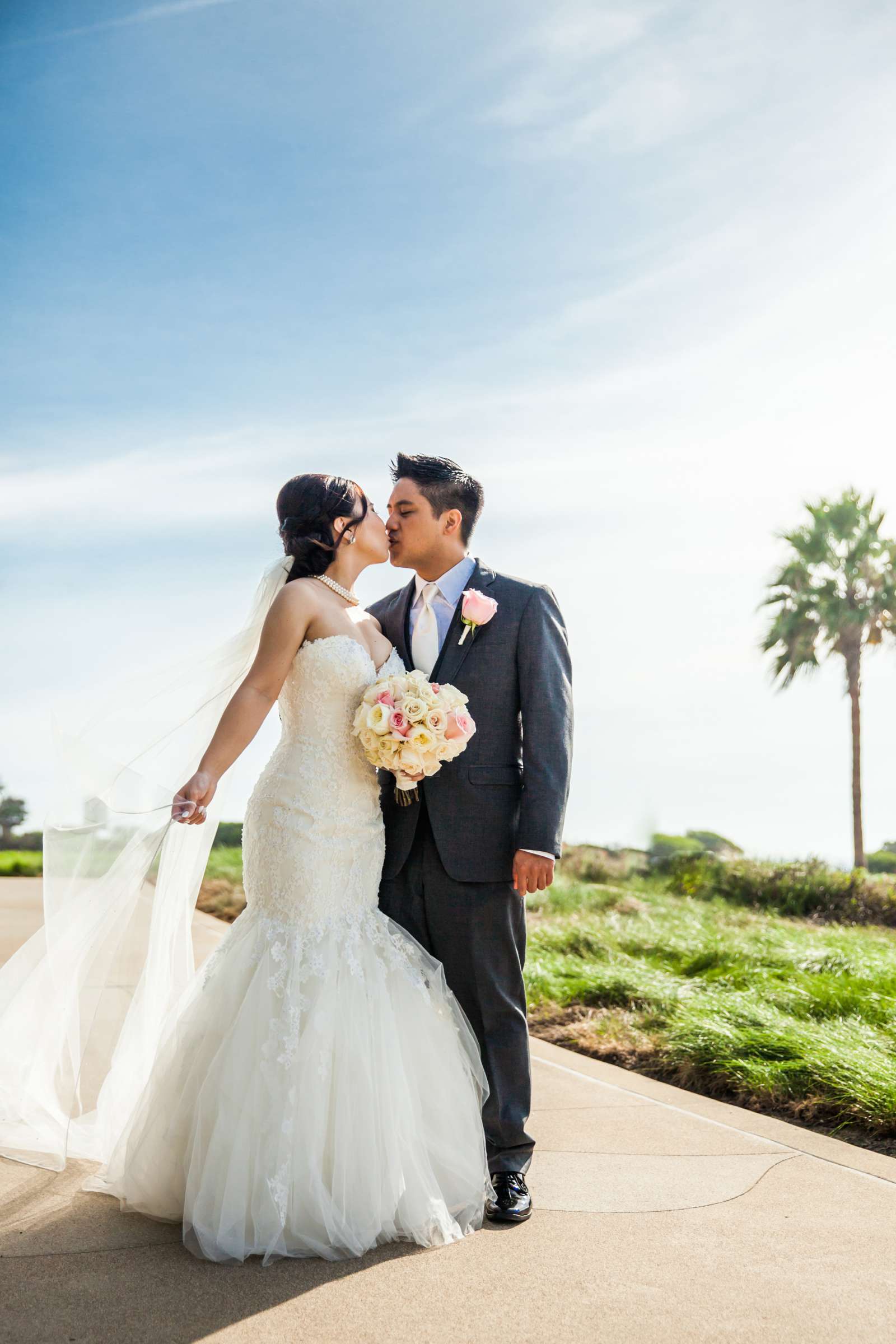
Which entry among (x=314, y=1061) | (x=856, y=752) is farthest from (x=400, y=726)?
(x=856, y=752)

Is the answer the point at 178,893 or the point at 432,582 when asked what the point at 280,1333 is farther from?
the point at 432,582

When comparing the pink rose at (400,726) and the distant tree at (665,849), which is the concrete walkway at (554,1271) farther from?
the distant tree at (665,849)

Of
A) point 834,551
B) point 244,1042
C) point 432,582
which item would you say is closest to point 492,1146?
point 244,1042

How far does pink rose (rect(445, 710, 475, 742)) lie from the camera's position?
3139mm

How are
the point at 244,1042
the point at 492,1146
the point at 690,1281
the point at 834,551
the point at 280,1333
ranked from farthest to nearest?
the point at 834,551 → the point at 492,1146 → the point at 244,1042 → the point at 690,1281 → the point at 280,1333

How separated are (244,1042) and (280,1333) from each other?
75 cm

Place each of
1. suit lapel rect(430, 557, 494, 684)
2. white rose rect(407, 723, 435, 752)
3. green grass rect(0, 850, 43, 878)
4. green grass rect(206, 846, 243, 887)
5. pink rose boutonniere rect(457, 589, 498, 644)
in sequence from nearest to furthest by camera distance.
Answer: white rose rect(407, 723, 435, 752)
pink rose boutonniere rect(457, 589, 498, 644)
suit lapel rect(430, 557, 494, 684)
green grass rect(206, 846, 243, 887)
green grass rect(0, 850, 43, 878)

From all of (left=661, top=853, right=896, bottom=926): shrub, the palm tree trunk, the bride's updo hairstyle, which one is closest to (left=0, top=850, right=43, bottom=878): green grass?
(left=661, top=853, right=896, bottom=926): shrub

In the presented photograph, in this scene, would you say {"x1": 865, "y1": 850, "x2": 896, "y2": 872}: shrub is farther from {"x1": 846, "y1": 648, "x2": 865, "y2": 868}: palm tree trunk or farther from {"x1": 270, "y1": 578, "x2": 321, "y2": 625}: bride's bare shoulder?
{"x1": 270, "y1": 578, "x2": 321, "y2": 625}: bride's bare shoulder

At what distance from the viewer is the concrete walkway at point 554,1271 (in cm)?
238

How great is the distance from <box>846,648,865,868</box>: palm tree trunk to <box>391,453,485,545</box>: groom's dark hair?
754 inches

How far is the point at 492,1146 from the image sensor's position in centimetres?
328

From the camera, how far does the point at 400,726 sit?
120 inches

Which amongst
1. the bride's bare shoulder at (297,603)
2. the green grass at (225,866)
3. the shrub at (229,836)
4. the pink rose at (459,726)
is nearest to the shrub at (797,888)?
the green grass at (225,866)
